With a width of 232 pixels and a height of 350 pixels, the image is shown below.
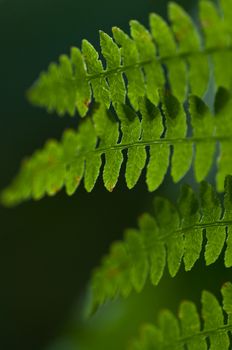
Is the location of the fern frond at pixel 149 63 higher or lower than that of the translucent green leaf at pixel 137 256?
higher

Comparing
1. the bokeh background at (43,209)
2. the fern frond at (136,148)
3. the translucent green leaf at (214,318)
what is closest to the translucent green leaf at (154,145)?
the fern frond at (136,148)

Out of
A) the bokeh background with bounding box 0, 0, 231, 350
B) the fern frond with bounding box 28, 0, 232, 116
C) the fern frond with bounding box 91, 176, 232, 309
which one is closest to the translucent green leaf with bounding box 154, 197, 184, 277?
the fern frond with bounding box 91, 176, 232, 309

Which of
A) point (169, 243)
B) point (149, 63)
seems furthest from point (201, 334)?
point (149, 63)

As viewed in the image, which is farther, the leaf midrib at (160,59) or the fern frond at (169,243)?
the fern frond at (169,243)

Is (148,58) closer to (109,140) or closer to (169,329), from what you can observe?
(109,140)

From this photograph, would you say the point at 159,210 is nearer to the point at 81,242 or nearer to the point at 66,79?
the point at 66,79

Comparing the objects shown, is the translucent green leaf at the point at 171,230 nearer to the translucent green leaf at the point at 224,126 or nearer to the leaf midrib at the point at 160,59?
the translucent green leaf at the point at 224,126

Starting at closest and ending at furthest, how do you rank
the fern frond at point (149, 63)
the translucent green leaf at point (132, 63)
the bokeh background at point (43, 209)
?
the fern frond at point (149, 63) → the translucent green leaf at point (132, 63) → the bokeh background at point (43, 209)

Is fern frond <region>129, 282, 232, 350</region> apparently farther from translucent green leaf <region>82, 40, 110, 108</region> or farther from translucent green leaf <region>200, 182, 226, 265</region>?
translucent green leaf <region>82, 40, 110, 108</region>

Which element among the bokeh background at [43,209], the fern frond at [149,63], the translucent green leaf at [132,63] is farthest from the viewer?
the bokeh background at [43,209]
